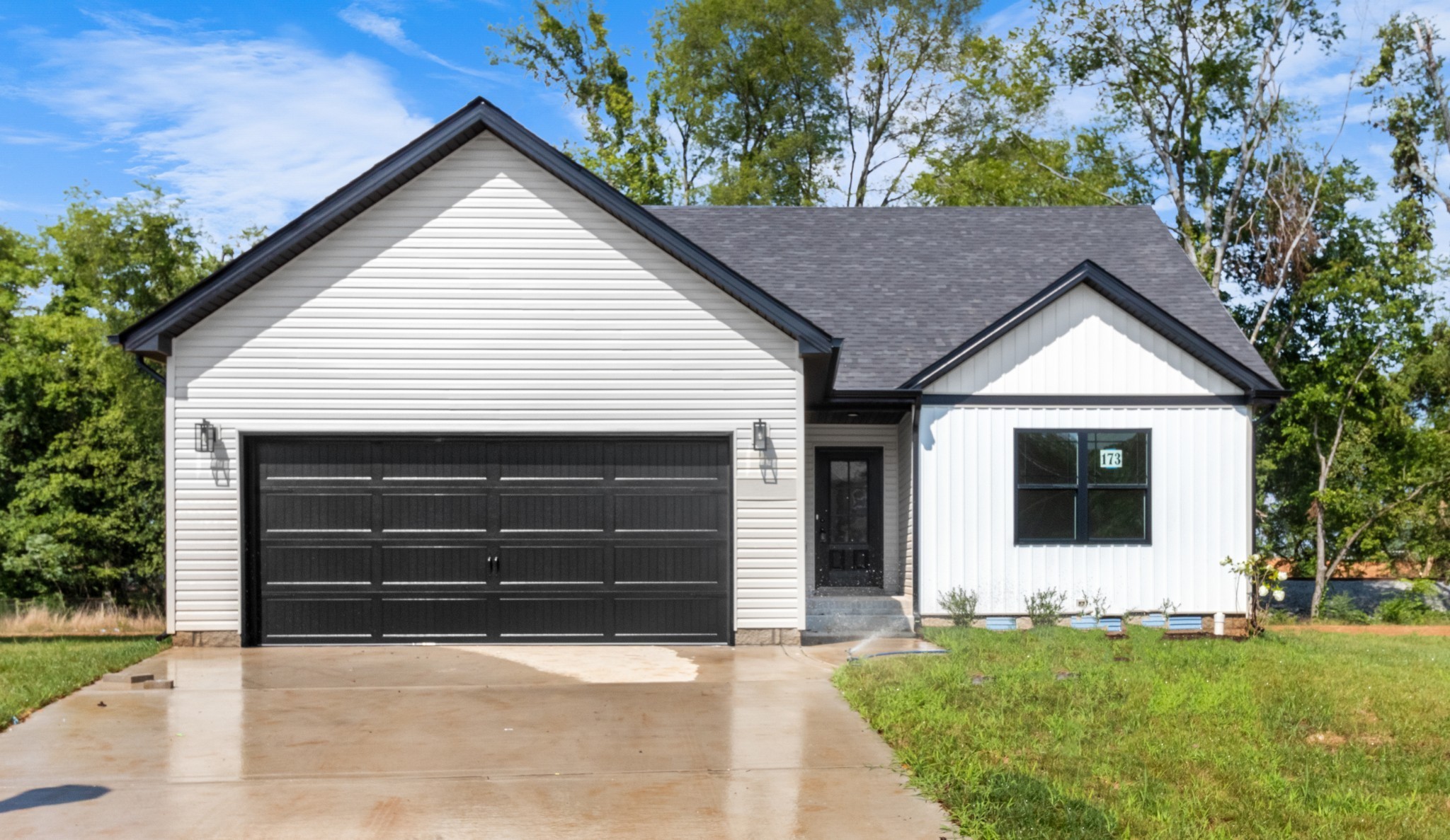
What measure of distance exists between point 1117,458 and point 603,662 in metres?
6.68

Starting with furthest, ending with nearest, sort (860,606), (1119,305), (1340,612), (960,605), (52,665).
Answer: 1. (1340,612)
2. (860,606)
3. (1119,305)
4. (960,605)
5. (52,665)

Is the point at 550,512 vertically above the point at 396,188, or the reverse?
the point at 396,188

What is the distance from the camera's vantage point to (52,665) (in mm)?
11211

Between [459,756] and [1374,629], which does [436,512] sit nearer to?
[459,756]

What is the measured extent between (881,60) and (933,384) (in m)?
21.2

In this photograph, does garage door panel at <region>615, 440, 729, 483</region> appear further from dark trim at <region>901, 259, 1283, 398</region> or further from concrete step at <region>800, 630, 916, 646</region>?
dark trim at <region>901, 259, 1283, 398</region>

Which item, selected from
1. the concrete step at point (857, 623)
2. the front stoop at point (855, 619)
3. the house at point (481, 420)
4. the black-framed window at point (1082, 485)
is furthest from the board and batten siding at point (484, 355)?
the black-framed window at point (1082, 485)

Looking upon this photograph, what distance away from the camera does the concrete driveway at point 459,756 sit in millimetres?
6422

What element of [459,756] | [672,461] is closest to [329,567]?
[672,461]

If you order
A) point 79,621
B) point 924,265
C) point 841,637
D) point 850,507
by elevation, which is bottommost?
point 79,621

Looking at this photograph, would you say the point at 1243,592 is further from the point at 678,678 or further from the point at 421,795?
the point at 421,795

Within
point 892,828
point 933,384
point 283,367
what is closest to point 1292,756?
point 892,828

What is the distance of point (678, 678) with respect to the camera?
10.8 m

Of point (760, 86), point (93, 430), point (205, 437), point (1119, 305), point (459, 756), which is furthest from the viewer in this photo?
point (760, 86)
